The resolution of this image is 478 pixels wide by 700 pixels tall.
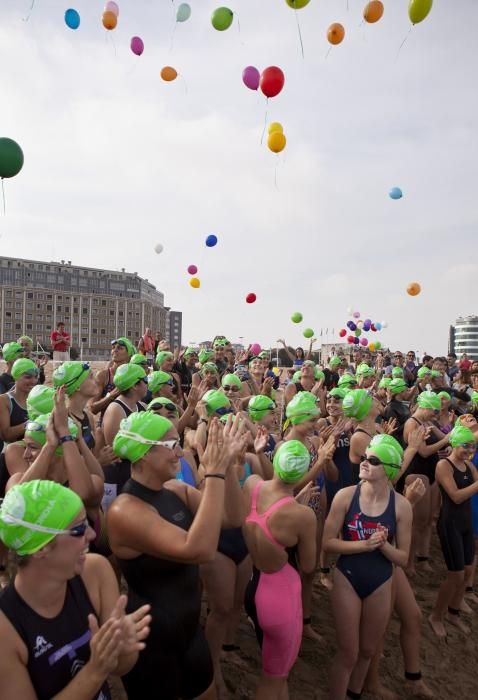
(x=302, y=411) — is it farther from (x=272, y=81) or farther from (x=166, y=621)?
(x=272, y=81)

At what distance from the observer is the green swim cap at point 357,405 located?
545 centimetres

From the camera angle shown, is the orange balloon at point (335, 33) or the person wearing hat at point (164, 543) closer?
the person wearing hat at point (164, 543)

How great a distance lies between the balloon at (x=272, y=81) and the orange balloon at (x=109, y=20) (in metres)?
2.81

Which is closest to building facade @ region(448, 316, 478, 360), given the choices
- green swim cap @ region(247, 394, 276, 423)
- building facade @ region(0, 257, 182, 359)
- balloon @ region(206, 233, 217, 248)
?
building facade @ region(0, 257, 182, 359)

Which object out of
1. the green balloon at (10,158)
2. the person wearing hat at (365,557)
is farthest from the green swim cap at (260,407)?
the green balloon at (10,158)

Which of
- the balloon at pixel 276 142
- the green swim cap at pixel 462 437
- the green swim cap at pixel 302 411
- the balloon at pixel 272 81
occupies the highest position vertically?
the balloon at pixel 272 81

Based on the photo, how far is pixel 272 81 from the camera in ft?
27.8

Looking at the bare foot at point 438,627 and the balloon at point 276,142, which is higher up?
the balloon at point 276,142

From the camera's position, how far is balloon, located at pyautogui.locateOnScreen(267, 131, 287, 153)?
9297 mm

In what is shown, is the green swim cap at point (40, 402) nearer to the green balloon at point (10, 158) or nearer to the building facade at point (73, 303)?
the green balloon at point (10, 158)

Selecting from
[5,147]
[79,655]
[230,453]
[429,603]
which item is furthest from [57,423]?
[429,603]

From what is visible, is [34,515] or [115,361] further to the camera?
[115,361]

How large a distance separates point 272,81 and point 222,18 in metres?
1.33

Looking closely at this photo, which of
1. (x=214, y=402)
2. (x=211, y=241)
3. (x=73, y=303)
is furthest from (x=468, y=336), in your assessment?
(x=214, y=402)
